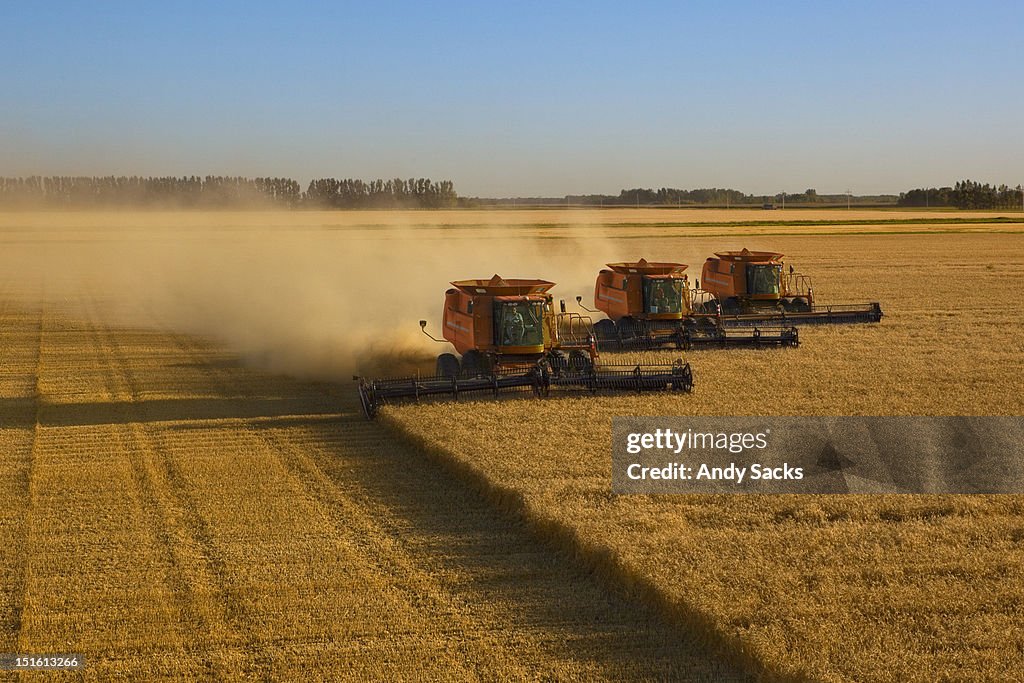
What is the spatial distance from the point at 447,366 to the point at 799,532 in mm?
10480

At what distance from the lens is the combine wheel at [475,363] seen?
2009 cm

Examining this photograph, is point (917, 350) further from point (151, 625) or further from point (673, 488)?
point (151, 625)

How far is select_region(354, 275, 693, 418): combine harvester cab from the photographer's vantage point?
1877cm

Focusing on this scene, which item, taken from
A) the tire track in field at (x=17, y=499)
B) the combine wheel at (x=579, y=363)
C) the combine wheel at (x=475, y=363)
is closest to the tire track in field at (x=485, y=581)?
the tire track in field at (x=17, y=499)

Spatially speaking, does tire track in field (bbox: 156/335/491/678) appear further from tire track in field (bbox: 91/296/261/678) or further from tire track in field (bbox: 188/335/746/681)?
tire track in field (bbox: 91/296/261/678)

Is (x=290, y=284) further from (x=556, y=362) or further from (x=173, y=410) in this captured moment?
(x=556, y=362)

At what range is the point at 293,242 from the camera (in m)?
64.4

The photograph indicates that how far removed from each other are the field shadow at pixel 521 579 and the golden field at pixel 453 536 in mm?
33

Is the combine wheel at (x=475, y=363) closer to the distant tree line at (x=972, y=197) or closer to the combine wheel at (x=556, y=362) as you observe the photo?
the combine wheel at (x=556, y=362)

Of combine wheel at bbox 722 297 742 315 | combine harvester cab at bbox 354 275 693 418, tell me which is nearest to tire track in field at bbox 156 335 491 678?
combine harvester cab at bbox 354 275 693 418

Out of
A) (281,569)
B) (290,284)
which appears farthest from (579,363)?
(290,284)

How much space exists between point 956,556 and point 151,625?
736cm

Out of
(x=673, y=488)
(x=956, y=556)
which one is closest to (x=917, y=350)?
(x=673, y=488)

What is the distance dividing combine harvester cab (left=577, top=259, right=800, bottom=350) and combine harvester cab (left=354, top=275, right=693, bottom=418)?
531cm
